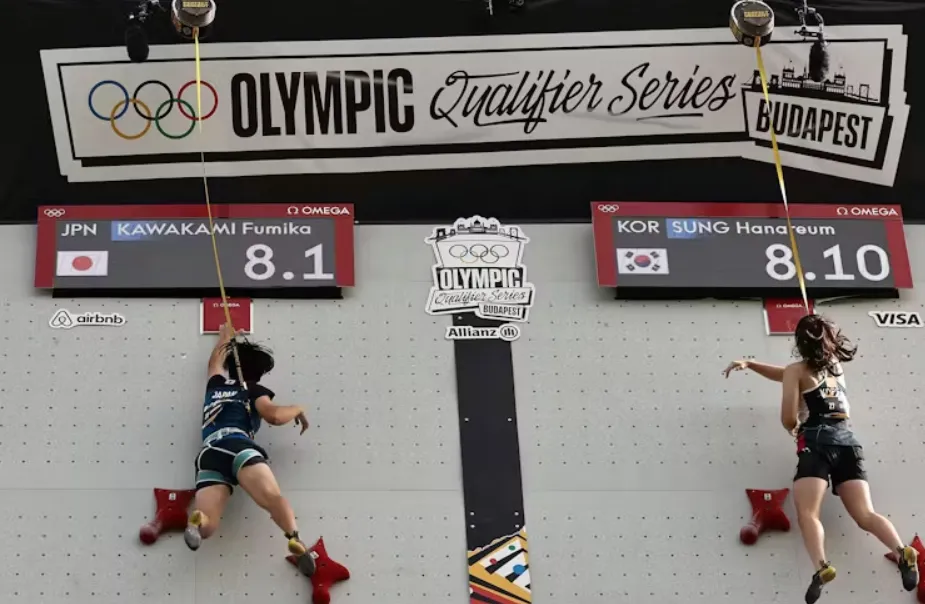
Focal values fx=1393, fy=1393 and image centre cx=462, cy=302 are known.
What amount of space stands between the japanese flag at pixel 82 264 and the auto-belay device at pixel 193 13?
3.26 feet

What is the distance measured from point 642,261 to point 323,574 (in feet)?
6.03

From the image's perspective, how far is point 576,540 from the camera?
526 cm

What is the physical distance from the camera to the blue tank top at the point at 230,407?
5180 mm

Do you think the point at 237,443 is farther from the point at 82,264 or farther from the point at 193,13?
the point at 193,13

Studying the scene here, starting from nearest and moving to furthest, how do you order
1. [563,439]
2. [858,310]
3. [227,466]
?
1. [227,466]
2. [563,439]
3. [858,310]

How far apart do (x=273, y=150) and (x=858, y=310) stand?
2548 mm

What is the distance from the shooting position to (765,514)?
209 inches

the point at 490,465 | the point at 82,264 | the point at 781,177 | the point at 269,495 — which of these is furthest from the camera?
the point at 781,177

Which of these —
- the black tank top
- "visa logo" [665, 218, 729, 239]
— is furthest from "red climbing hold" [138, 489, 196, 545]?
the black tank top

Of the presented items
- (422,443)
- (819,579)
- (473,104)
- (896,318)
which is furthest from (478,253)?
(819,579)

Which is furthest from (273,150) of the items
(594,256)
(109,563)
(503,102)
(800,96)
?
(800,96)

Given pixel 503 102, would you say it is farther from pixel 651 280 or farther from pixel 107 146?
pixel 107 146

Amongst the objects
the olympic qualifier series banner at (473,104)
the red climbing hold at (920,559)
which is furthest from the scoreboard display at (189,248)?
the red climbing hold at (920,559)

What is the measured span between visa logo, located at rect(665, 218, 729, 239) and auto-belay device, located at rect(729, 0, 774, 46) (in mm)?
783
